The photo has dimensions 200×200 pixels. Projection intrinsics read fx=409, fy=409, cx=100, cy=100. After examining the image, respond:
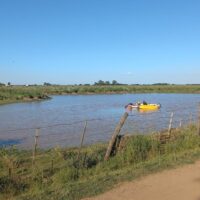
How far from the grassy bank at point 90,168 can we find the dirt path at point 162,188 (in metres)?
0.31

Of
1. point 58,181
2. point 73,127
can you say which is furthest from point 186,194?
point 73,127

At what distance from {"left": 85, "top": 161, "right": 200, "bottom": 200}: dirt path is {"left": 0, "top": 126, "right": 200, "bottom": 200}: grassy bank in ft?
1.02

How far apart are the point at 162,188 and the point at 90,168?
2.95m

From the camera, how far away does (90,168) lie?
10820mm

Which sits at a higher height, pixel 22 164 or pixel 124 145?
pixel 124 145

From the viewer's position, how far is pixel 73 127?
2520 centimetres

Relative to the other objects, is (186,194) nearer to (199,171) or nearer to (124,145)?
(199,171)

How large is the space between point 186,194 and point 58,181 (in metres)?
3.16

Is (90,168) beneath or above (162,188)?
beneath

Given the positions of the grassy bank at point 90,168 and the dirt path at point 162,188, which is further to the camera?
the grassy bank at point 90,168

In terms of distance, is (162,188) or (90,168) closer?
(162,188)

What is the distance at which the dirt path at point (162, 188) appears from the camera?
7691mm

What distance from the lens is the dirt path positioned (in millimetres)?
7691

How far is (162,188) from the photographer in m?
8.30
